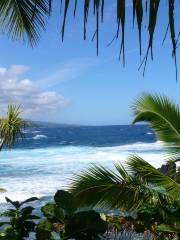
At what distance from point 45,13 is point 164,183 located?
2.57 metres

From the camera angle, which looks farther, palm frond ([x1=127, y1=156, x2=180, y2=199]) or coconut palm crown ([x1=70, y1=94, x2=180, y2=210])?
palm frond ([x1=127, y1=156, x2=180, y2=199])

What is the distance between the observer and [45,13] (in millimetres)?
2965

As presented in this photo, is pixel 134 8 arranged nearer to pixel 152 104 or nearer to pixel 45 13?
pixel 45 13

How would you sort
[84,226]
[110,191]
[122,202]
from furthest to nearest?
[122,202], [110,191], [84,226]

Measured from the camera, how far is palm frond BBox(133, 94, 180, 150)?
5.20 m

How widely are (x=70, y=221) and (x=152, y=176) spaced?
2.71m

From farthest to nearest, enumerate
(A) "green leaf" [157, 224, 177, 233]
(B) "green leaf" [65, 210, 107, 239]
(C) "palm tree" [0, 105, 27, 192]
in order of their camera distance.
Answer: (C) "palm tree" [0, 105, 27, 192], (A) "green leaf" [157, 224, 177, 233], (B) "green leaf" [65, 210, 107, 239]

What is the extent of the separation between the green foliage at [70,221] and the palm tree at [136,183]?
5.27ft

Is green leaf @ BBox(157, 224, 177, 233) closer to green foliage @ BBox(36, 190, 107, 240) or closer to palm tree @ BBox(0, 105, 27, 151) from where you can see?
green foliage @ BBox(36, 190, 107, 240)

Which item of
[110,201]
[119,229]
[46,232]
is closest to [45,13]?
[46,232]

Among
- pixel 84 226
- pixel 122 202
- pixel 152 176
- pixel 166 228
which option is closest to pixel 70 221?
pixel 84 226

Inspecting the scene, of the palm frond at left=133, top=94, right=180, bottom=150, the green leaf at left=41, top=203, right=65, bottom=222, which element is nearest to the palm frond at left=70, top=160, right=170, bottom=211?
Result: the palm frond at left=133, top=94, right=180, bottom=150

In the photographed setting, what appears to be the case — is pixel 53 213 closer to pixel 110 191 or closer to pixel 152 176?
pixel 110 191

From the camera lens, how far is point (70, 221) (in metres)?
2.35
